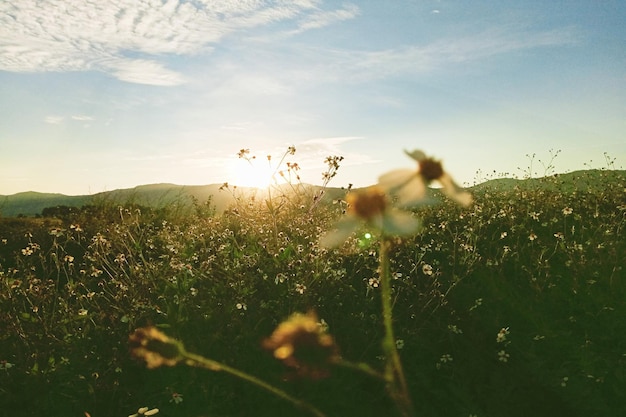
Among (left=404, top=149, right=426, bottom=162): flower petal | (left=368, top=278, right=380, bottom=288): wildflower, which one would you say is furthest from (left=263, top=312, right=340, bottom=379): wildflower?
(left=404, top=149, right=426, bottom=162): flower petal

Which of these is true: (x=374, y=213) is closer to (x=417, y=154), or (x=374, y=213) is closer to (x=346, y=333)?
(x=417, y=154)

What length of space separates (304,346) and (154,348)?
96 cm

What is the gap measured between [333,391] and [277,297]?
43.2 inches

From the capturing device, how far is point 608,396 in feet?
9.73

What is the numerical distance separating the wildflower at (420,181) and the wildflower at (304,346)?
165 centimetres

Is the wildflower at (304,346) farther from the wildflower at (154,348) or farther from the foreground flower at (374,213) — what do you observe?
the foreground flower at (374,213)

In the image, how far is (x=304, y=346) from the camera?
324 centimetres

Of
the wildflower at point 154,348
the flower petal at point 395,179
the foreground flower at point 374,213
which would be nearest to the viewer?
the flower petal at point 395,179

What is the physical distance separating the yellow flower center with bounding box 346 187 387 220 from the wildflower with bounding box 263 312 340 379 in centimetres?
148

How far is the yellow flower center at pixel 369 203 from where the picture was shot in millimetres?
1781

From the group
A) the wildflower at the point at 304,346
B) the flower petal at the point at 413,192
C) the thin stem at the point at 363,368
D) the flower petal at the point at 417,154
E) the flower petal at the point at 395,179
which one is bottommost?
the thin stem at the point at 363,368

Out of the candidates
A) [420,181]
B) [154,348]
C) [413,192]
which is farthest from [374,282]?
[413,192]

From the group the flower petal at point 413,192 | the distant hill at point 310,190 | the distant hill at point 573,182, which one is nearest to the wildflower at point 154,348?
the flower petal at point 413,192

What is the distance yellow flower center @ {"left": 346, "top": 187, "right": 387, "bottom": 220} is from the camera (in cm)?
178
